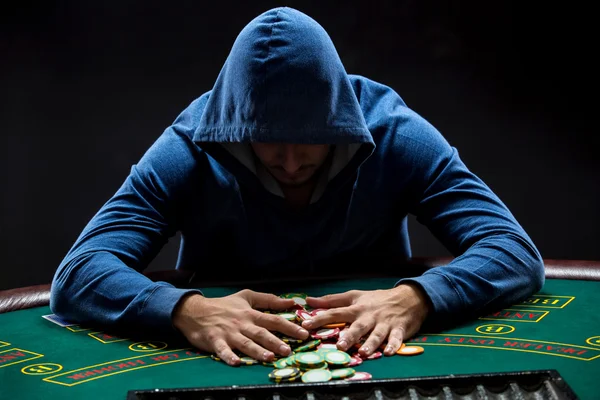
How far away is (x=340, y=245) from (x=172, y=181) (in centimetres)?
62

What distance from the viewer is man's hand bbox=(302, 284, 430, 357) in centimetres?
180

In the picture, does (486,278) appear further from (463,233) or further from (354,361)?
(354,361)

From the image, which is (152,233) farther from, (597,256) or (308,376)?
(597,256)

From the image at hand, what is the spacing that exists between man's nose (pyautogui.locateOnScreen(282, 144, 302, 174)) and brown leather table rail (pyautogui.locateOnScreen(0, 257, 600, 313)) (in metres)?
0.58

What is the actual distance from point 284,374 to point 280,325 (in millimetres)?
261

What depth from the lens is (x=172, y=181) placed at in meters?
2.45

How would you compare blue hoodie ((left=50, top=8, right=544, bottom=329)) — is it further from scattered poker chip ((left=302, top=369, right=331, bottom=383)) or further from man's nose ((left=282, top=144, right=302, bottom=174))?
scattered poker chip ((left=302, top=369, right=331, bottom=383))

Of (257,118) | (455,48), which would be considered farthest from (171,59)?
(257,118)

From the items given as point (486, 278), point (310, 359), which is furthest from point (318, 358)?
point (486, 278)

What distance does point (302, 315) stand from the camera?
1.98 m

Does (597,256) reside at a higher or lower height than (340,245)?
lower

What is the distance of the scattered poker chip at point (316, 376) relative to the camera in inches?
61.9

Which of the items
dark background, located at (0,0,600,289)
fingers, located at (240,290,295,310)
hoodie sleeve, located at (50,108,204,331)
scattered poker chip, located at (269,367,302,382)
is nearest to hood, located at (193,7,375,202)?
hoodie sleeve, located at (50,108,204,331)

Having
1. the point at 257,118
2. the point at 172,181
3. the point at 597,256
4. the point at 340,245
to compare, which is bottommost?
the point at 597,256
